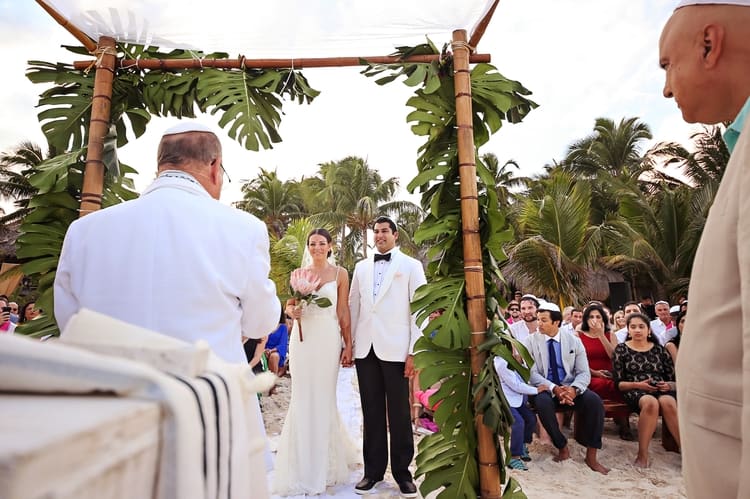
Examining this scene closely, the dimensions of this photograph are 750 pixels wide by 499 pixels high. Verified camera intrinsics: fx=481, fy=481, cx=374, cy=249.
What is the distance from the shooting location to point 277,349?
9023mm

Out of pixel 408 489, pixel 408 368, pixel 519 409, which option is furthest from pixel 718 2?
pixel 519 409

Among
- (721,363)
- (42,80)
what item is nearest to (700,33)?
(721,363)

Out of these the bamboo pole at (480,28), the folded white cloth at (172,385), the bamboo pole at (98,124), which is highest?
the bamboo pole at (480,28)

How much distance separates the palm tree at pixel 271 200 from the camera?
103ft

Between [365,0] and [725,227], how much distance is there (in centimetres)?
262

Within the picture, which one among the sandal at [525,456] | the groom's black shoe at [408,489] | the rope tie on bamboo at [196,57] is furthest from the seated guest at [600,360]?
the rope tie on bamboo at [196,57]

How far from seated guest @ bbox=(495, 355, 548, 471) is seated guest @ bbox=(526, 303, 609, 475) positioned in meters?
0.13

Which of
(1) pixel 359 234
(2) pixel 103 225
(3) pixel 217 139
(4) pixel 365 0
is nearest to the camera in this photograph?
(2) pixel 103 225

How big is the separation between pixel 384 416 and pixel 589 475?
7.60ft

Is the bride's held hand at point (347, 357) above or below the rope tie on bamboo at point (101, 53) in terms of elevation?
below

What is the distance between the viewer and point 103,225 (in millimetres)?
1733

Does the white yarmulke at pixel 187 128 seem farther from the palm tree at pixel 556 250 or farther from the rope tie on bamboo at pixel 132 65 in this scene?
the palm tree at pixel 556 250

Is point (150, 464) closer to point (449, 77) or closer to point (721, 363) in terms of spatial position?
point (721, 363)

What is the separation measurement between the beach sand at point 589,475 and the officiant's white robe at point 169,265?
2.77 m
